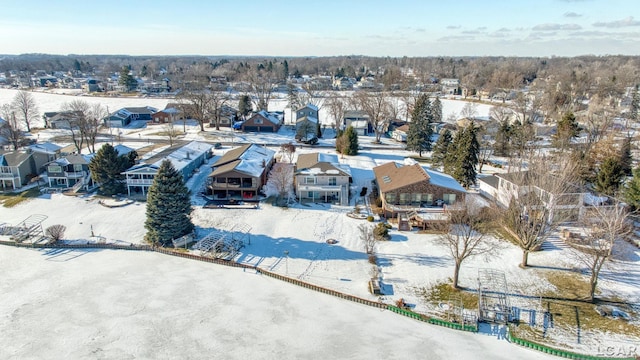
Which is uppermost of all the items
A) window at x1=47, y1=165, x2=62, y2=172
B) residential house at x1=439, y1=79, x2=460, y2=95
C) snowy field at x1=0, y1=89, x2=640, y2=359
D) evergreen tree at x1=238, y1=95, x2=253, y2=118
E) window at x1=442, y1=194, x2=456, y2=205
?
residential house at x1=439, y1=79, x2=460, y2=95

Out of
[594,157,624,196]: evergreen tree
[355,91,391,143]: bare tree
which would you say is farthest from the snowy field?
[355,91,391,143]: bare tree

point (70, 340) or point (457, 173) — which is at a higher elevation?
point (457, 173)

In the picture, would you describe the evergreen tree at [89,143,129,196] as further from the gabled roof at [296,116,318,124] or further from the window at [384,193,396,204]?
the gabled roof at [296,116,318,124]

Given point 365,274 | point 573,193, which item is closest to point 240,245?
point 365,274

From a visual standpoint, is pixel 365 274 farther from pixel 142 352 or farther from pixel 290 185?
pixel 290 185

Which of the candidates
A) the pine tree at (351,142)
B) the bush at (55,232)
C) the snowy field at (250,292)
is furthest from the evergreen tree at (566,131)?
the bush at (55,232)

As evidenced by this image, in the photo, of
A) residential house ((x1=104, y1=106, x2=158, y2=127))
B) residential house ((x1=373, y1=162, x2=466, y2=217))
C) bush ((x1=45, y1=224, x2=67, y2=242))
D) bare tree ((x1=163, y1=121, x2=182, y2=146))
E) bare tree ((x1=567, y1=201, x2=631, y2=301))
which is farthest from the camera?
residential house ((x1=104, y1=106, x2=158, y2=127))

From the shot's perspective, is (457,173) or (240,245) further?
(457,173)
